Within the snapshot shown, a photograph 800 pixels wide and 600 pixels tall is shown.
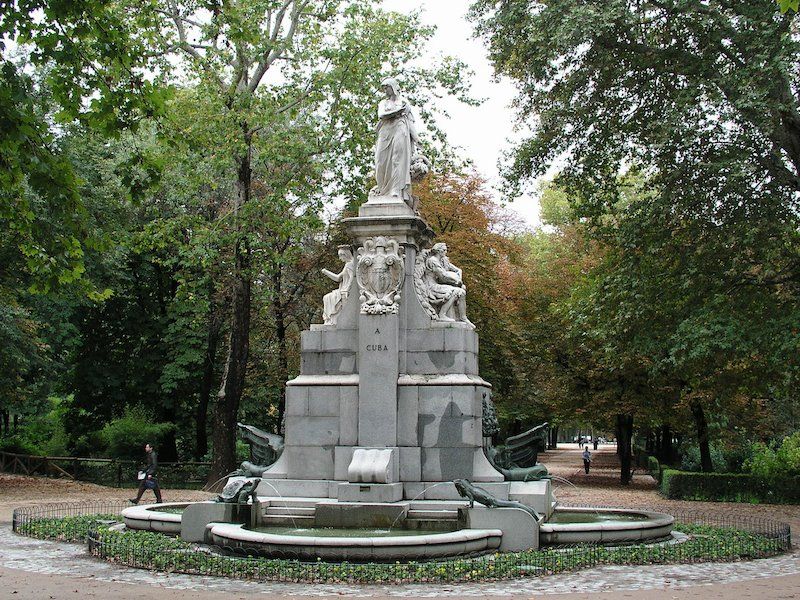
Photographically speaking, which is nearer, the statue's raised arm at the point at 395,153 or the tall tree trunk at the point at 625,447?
the statue's raised arm at the point at 395,153

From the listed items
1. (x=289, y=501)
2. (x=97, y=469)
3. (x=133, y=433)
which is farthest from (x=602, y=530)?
(x=97, y=469)

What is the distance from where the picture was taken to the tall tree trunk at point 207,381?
108 feet

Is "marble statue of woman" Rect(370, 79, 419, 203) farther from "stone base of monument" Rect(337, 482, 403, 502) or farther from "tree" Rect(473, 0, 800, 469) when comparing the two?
"tree" Rect(473, 0, 800, 469)

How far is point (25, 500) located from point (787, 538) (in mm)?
19644

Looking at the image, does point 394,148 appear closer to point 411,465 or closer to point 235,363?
point 411,465

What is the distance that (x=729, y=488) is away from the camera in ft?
93.5

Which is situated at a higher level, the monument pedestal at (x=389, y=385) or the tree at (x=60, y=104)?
the tree at (x=60, y=104)

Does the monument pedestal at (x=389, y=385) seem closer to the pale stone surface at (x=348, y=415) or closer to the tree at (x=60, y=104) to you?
the pale stone surface at (x=348, y=415)

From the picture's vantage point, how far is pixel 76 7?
998 centimetres

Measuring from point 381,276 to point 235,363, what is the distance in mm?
13043

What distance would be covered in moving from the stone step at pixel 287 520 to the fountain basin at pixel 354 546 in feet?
6.27

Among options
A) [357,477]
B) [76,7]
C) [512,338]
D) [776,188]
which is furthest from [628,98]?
[76,7]

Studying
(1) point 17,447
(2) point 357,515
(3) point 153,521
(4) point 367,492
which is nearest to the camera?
(2) point 357,515

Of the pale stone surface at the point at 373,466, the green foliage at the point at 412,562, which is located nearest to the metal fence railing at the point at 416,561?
the green foliage at the point at 412,562
